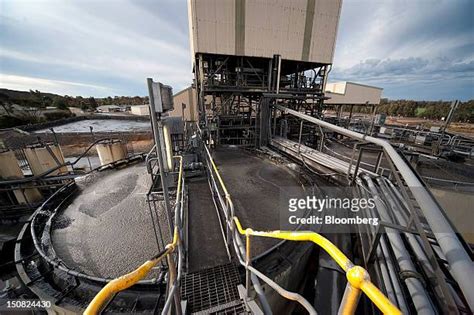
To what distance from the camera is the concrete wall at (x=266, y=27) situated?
352 inches

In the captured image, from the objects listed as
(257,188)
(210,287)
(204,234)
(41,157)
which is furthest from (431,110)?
(41,157)

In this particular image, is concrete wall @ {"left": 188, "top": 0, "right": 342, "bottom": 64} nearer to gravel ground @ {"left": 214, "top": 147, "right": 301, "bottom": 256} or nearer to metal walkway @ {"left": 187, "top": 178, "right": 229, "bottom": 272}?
gravel ground @ {"left": 214, "top": 147, "right": 301, "bottom": 256}

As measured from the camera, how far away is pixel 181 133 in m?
6.92

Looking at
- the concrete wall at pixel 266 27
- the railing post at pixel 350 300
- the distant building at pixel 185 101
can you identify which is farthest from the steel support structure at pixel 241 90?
the distant building at pixel 185 101

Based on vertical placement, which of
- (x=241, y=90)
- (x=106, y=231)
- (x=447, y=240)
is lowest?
(x=106, y=231)

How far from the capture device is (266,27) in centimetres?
979

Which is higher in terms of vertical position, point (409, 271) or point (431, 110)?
point (431, 110)

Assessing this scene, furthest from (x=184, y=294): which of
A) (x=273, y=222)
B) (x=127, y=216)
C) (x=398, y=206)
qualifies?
(x=398, y=206)

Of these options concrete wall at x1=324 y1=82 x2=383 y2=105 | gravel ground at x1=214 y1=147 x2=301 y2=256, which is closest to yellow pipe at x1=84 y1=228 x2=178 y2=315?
gravel ground at x1=214 y1=147 x2=301 y2=256

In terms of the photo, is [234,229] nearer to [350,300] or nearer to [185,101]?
[350,300]

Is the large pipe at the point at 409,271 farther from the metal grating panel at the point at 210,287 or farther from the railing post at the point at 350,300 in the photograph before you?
the metal grating panel at the point at 210,287

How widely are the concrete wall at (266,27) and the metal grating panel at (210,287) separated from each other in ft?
32.3

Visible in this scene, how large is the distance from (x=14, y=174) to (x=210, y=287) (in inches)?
378

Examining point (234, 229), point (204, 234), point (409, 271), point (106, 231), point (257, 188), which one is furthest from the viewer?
point (257, 188)
